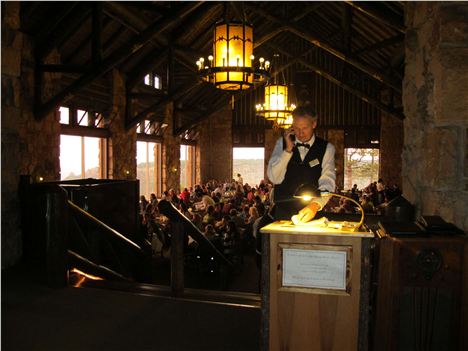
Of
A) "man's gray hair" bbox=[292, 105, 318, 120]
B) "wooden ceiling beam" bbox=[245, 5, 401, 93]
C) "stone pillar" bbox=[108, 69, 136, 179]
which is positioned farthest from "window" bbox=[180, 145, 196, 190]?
"man's gray hair" bbox=[292, 105, 318, 120]

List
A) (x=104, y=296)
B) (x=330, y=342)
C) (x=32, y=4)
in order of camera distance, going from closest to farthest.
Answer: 1. (x=330, y=342)
2. (x=104, y=296)
3. (x=32, y=4)

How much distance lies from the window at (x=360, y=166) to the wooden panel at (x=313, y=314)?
58.5 feet

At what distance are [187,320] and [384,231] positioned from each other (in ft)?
5.33

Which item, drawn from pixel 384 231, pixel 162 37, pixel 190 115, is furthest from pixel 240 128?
pixel 384 231

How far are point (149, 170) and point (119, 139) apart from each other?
10.5 feet

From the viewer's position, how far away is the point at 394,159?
18.2 metres

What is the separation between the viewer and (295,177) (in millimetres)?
2812

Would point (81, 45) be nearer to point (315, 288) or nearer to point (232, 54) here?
point (232, 54)

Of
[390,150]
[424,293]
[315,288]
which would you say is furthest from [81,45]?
[390,150]

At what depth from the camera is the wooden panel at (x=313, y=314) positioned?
6.91 feet

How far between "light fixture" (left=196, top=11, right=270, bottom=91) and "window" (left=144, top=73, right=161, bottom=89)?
8.30 meters

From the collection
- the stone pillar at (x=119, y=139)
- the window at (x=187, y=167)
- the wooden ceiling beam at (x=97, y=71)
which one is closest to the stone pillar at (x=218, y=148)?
the window at (x=187, y=167)

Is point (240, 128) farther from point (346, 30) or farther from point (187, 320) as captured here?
point (187, 320)

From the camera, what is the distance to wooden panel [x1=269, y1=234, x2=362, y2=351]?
211cm
